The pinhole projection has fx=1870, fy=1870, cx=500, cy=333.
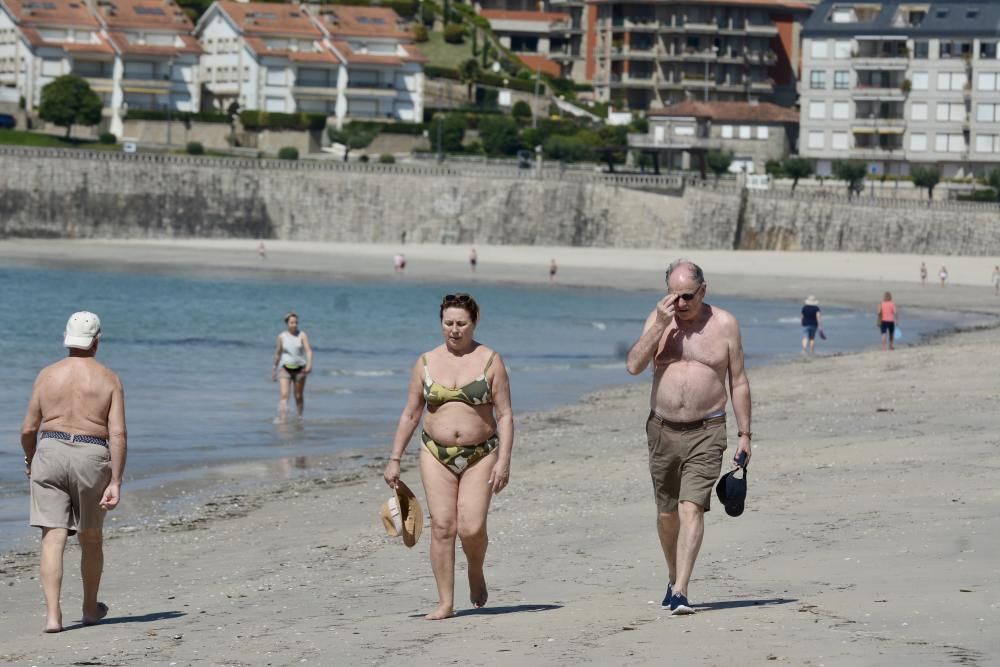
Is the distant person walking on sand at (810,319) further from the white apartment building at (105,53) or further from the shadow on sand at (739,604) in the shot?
the white apartment building at (105,53)

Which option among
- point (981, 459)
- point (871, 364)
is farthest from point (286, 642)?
point (871, 364)

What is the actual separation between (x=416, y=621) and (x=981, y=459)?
6.66 meters

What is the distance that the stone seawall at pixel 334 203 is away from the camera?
299 feet

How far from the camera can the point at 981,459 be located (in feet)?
48.4

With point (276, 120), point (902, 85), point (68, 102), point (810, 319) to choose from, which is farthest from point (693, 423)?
point (276, 120)

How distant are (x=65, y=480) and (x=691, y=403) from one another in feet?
10.7

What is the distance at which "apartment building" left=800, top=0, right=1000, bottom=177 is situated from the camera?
97375mm

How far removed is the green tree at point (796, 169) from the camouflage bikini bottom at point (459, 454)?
A: 87492 millimetres

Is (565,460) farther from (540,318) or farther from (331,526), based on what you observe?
(540,318)

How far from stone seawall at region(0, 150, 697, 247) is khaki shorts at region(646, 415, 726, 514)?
266 ft

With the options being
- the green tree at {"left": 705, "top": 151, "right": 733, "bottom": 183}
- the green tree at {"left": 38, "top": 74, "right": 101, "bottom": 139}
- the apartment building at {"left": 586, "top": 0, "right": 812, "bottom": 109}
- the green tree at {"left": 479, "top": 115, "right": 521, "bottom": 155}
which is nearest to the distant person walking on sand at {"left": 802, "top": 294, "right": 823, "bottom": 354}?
the green tree at {"left": 705, "top": 151, "right": 733, "bottom": 183}

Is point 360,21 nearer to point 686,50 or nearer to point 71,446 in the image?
point 686,50

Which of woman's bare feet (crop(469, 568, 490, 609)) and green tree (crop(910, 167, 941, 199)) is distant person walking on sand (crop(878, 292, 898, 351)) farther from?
green tree (crop(910, 167, 941, 199))

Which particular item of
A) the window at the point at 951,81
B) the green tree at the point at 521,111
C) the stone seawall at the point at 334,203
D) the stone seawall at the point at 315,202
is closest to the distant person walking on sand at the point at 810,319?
the stone seawall at the point at 334,203
